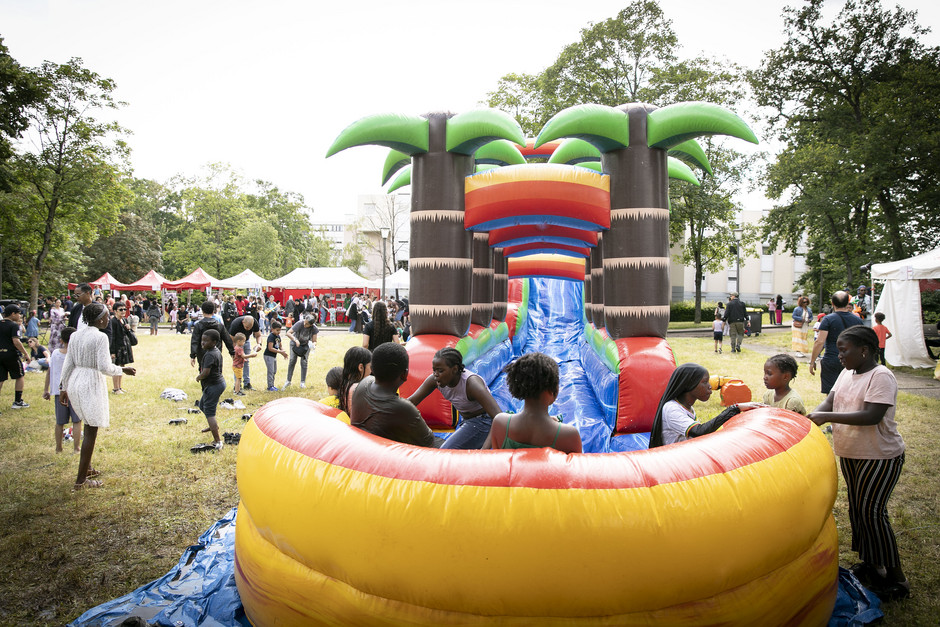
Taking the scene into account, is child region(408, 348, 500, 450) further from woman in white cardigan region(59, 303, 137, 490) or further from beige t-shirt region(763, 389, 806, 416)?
woman in white cardigan region(59, 303, 137, 490)

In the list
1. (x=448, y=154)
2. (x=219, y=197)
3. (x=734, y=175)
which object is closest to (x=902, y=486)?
(x=448, y=154)

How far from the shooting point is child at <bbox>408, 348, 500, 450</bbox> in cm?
354

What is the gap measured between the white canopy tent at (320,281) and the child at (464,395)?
19.5 metres

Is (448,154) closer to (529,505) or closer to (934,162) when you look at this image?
(529,505)

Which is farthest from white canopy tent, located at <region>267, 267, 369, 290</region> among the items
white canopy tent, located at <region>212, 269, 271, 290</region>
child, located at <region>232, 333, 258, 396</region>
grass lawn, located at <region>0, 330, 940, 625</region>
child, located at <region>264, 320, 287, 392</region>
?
grass lawn, located at <region>0, 330, 940, 625</region>

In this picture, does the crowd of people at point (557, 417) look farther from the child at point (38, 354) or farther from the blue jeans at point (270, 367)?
the child at point (38, 354)

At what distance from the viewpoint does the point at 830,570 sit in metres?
2.57

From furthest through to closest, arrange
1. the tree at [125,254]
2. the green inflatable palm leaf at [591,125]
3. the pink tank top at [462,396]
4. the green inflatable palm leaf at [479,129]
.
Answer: the tree at [125,254]
the green inflatable palm leaf at [479,129]
the green inflatable palm leaf at [591,125]
the pink tank top at [462,396]

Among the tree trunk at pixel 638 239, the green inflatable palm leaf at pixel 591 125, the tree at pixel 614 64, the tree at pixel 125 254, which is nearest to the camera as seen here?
the green inflatable palm leaf at pixel 591 125

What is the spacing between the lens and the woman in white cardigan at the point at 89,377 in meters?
4.43

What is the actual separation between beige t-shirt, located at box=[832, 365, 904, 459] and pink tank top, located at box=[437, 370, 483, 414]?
2.10m

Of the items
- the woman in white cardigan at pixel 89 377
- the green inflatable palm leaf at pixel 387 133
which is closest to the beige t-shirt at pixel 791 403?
the green inflatable palm leaf at pixel 387 133

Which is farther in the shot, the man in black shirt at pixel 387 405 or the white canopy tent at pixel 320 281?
the white canopy tent at pixel 320 281

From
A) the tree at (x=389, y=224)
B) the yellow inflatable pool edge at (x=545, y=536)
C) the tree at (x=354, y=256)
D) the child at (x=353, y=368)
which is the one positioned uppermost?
the tree at (x=389, y=224)
